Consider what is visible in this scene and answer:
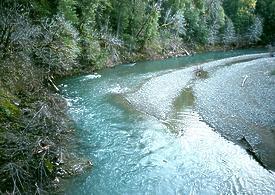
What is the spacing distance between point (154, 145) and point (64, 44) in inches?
490

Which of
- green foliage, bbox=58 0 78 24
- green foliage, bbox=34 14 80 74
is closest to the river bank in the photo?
green foliage, bbox=34 14 80 74

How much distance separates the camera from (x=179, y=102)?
25453 mm

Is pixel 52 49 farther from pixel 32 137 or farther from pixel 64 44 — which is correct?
pixel 32 137

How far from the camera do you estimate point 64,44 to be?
2633 cm

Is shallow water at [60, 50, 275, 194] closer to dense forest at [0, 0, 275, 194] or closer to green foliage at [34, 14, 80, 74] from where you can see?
dense forest at [0, 0, 275, 194]

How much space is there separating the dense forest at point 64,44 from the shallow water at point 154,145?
4.51 feet

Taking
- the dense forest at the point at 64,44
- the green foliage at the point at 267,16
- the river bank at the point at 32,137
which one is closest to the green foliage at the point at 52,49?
the dense forest at the point at 64,44

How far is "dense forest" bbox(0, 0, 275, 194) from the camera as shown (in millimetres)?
13520

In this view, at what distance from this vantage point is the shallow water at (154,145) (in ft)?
45.5

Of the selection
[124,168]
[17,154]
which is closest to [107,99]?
[124,168]

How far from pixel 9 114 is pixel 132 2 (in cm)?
3062

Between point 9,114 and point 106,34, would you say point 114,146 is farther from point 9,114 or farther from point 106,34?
point 106,34

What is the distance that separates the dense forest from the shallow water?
1376mm

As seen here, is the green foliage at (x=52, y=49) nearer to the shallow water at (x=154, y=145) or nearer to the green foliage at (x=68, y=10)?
the shallow water at (x=154, y=145)
